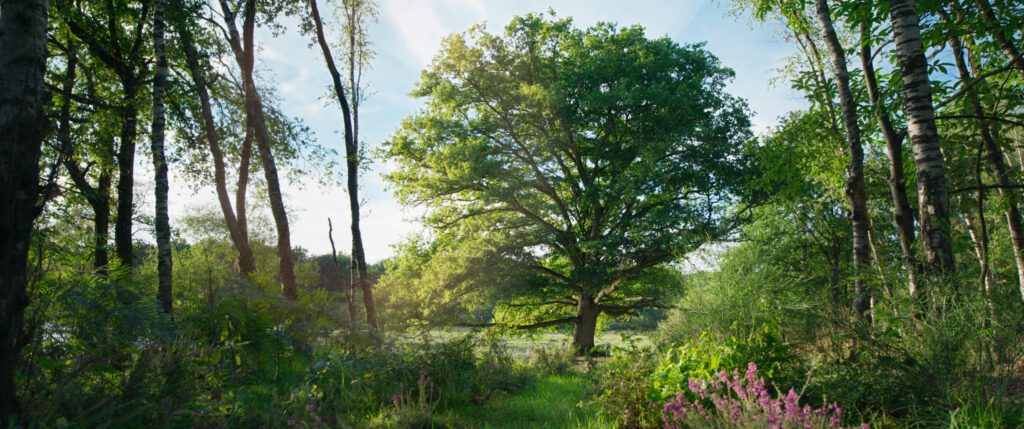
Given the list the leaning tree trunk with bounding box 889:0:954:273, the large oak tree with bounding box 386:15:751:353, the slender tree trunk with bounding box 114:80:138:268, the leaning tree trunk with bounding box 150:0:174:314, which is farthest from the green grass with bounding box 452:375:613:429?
the slender tree trunk with bounding box 114:80:138:268

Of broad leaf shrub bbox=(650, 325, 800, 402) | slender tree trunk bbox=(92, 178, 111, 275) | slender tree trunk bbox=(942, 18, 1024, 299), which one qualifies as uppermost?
slender tree trunk bbox=(92, 178, 111, 275)

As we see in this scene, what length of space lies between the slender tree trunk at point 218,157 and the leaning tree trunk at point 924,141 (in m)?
11.9

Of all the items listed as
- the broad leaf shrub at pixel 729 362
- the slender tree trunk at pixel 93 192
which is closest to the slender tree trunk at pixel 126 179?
the slender tree trunk at pixel 93 192

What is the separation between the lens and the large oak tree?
14289 mm

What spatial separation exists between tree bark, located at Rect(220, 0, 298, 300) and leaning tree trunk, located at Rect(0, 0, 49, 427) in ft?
24.7

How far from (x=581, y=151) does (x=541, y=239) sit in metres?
3.20

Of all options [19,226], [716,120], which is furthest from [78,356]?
[716,120]

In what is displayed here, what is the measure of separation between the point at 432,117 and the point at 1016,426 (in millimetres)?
15056

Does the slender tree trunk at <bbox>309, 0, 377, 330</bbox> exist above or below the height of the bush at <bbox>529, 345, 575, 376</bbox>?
above

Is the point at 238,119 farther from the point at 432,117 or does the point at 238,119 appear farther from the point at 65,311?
the point at 65,311

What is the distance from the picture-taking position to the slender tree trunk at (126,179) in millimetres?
10914

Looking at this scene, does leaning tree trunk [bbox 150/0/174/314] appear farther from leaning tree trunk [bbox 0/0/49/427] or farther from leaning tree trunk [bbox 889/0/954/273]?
leaning tree trunk [bbox 889/0/954/273]

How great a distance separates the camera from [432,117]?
54.0 ft

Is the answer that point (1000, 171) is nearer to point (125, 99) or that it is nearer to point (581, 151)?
point (581, 151)
